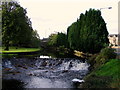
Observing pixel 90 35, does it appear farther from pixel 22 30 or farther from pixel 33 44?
pixel 33 44

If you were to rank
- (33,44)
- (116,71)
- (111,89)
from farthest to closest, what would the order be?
(33,44) → (116,71) → (111,89)

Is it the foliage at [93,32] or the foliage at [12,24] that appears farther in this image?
the foliage at [12,24]

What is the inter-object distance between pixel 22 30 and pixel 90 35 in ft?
48.1

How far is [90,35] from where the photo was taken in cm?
4088

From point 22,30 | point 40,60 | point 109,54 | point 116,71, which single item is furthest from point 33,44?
point 116,71

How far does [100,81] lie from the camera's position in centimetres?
1271

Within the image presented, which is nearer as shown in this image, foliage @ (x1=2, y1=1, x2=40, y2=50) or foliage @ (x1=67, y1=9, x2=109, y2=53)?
foliage @ (x1=67, y1=9, x2=109, y2=53)

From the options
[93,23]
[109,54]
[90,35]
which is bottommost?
[109,54]

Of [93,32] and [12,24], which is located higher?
[12,24]

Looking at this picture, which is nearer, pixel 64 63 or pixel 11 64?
pixel 11 64

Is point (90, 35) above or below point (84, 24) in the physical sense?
below

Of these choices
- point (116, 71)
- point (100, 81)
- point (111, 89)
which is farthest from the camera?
point (116, 71)

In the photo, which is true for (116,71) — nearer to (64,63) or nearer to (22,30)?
(64,63)

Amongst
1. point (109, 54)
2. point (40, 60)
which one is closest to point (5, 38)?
point (40, 60)
